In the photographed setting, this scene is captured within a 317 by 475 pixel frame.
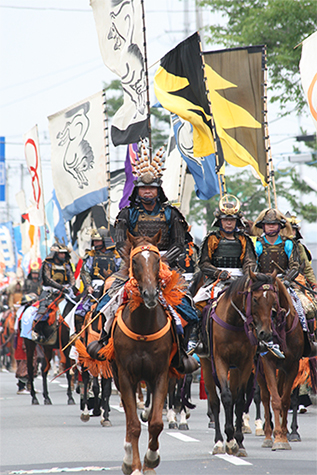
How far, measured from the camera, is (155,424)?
8820mm

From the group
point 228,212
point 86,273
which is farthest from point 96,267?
point 228,212

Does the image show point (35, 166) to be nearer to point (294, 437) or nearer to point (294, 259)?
point (294, 259)

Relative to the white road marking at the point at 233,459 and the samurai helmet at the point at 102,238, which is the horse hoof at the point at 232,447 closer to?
the white road marking at the point at 233,459

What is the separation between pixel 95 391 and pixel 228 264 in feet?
11.9

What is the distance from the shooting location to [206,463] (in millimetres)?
10203

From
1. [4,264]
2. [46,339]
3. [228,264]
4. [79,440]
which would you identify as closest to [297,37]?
[46,339]

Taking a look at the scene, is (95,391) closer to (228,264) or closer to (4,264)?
(228,264)

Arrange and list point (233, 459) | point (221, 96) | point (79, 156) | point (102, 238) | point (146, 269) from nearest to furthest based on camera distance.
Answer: point (146, 269)
point (233, 459)
point (221, 96)
point (102, 238)
point (79, 156)

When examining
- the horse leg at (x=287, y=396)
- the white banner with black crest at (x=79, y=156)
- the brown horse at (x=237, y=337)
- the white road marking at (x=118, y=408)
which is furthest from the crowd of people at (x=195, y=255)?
the white banner with black crest at (x=79, y=156)

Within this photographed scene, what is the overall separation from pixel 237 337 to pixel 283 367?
4.00 ft

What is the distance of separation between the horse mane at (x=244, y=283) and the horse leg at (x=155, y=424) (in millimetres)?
2361

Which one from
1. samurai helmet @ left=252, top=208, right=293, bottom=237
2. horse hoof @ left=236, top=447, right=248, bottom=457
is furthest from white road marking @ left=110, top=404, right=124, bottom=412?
horse hoof @ left=236, top=447, right=248, bottom=457

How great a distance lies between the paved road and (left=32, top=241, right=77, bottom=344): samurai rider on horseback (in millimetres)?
3415

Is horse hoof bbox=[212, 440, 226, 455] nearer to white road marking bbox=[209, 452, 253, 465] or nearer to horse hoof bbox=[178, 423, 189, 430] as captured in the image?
white road marking bbox=[209, 452, 253, 465]
